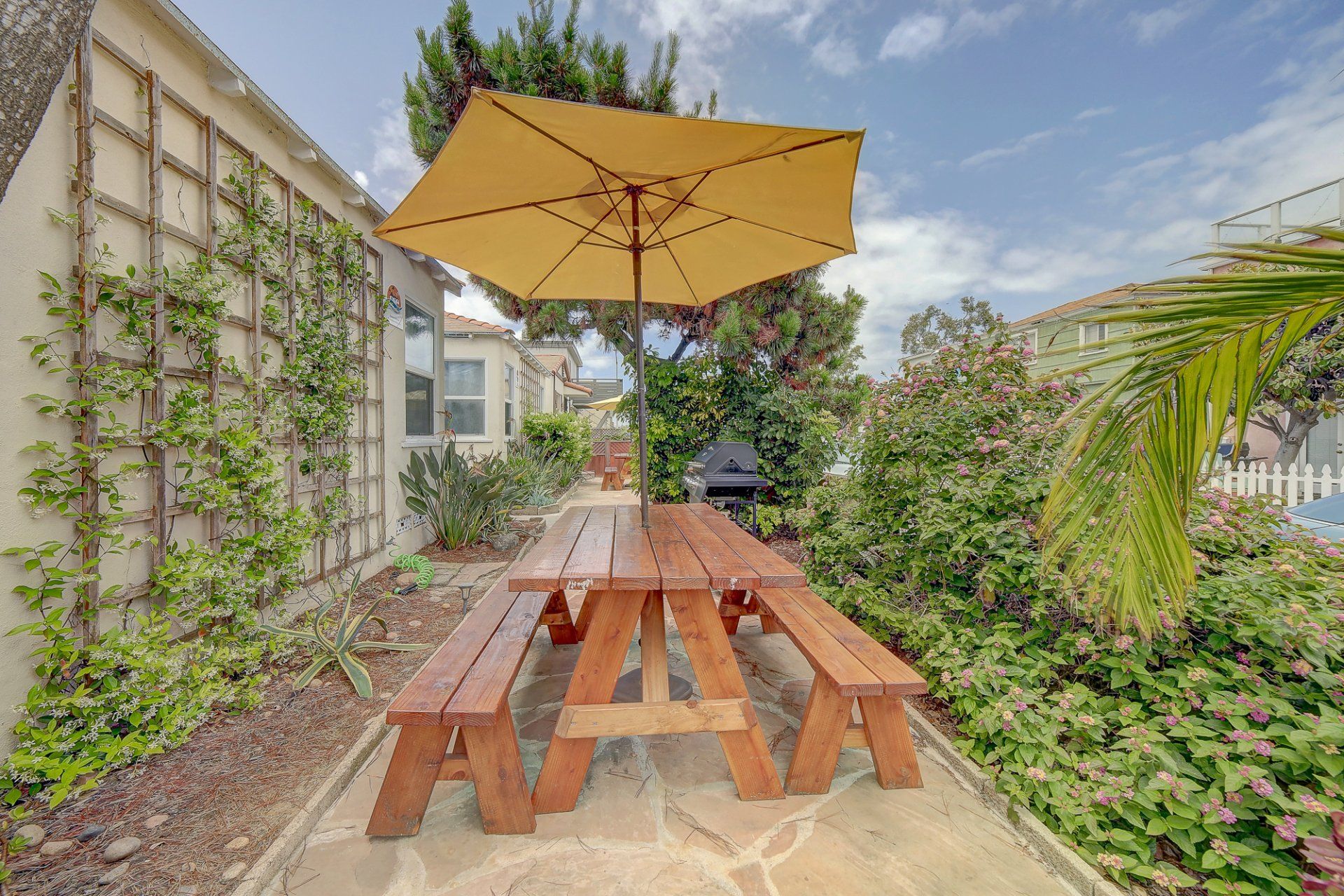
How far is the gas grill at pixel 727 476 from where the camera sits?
4.90 metres

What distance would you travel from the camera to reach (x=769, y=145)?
170 centimetres

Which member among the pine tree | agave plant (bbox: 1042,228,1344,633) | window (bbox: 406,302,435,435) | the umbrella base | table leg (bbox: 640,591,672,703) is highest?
the pine tree

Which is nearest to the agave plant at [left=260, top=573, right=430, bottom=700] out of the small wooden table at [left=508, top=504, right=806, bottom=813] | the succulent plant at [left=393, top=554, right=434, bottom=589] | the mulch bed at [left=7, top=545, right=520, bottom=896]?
the mulch bed at [left=7, top=545, right=520, bottom=896]

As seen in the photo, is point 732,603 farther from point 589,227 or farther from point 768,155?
point 768,155

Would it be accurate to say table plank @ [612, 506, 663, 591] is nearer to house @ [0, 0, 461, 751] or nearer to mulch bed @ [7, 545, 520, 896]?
mulch bed @ [7, 545, 520, 896]

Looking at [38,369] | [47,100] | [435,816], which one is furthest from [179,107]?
[435,816]

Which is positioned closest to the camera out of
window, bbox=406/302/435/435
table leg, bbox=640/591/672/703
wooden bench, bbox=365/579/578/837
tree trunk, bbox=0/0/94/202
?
tree trunk, bbox=0/0/94/202

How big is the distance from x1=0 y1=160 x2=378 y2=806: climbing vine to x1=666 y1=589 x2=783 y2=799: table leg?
200cm

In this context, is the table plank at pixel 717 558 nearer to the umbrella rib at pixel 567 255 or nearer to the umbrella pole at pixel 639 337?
the umbrella pole at pixel 639 337

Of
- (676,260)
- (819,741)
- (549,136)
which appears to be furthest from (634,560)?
(676,260)

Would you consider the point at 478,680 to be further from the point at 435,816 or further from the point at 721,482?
the point at 721,482

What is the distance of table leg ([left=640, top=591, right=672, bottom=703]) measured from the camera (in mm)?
1878

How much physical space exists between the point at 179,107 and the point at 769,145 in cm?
290

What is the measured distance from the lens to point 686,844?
1.55 m
